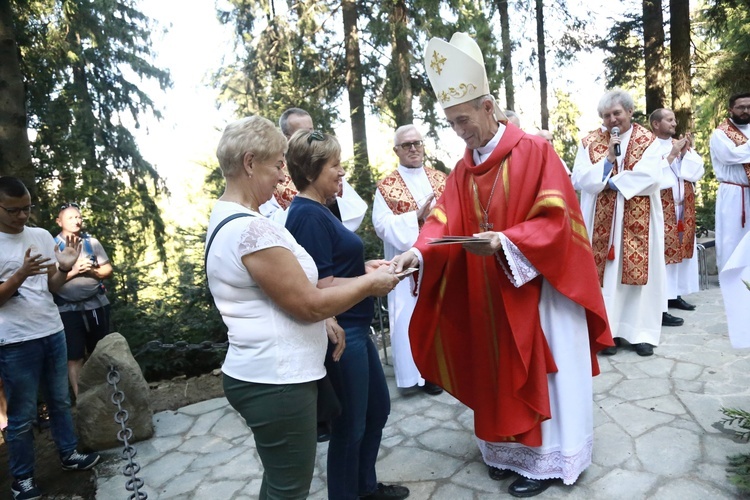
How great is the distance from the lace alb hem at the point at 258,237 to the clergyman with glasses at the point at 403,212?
2.63 metres

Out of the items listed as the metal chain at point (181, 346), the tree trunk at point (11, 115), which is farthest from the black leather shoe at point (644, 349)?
the tree trunk at point (11, 115)

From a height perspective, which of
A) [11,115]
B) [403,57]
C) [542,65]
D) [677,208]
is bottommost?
[677,208]

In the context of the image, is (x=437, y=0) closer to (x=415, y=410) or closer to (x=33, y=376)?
(x=415, y=410)

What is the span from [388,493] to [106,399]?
7.88 ft

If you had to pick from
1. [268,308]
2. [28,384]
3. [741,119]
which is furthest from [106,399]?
[741,119]

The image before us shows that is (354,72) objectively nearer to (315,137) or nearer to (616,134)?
(616,134)

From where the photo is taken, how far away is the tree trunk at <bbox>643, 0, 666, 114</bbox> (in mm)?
9477

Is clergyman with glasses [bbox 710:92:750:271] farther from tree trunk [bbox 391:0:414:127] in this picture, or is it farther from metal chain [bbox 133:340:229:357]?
metal chain [bbox 133:340:229:357]

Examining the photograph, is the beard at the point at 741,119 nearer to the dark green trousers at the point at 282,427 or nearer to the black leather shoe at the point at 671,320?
the black leather shoe at the point at 671,320

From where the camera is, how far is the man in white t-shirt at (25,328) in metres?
3.32

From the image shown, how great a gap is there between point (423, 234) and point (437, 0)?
7420 mm

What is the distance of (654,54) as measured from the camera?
31.4ft

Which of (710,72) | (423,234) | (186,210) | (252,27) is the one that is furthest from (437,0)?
(423,234)

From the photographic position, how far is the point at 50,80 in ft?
23.3
